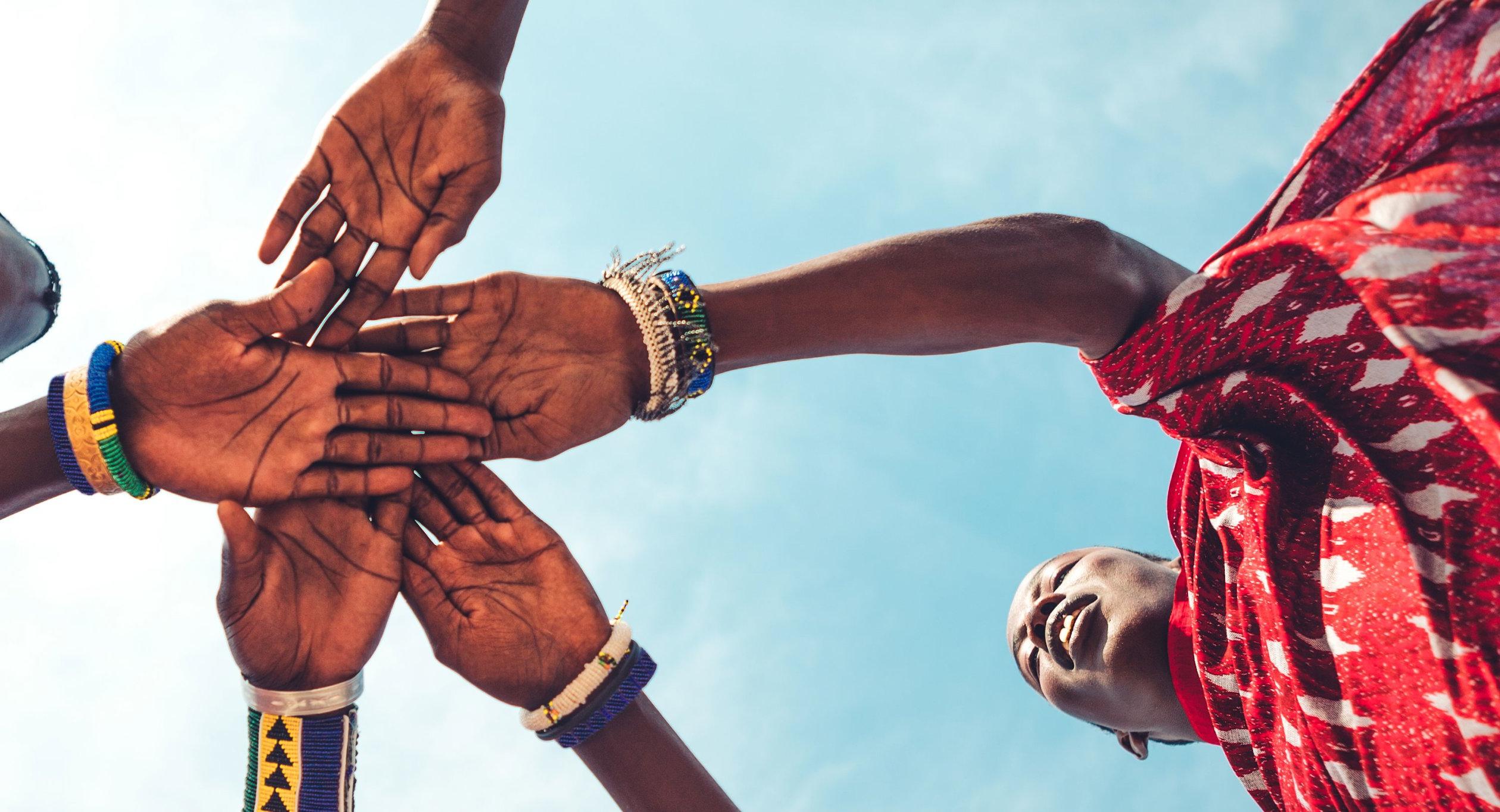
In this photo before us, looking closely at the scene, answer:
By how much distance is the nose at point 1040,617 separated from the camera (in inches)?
140

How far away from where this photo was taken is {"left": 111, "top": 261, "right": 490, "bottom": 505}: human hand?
8.45 ft

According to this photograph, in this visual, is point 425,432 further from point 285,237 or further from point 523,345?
point 285,237

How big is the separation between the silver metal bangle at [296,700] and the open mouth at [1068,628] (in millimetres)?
2022

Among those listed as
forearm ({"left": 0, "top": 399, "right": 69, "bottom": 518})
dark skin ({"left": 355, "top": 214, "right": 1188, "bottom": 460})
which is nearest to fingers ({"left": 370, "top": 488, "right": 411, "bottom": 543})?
dark skin ({"left": 355, "top": 214, "right": 1188, "bottom": 460})

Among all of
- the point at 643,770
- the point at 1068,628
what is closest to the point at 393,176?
the point at 643,770

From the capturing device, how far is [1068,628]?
3.43 meters

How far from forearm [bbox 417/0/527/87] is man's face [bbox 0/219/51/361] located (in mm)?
1242

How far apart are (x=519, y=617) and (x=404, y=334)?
761mm

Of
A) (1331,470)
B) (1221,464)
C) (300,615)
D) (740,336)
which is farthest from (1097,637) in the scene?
(300,615)

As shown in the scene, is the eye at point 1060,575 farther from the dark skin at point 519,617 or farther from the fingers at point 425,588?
the fingers at point 425,588

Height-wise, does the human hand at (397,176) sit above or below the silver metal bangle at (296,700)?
above

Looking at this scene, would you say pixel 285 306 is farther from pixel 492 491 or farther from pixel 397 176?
pixel 492 491

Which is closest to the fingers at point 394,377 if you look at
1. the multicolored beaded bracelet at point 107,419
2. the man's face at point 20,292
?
the multicolored beaded bracelet at point 107,419

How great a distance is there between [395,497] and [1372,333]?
220 cm
